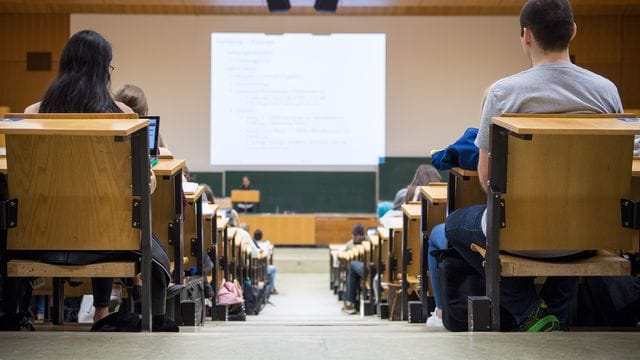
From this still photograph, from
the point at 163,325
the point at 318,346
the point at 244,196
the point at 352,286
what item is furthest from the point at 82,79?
the point at 244,196

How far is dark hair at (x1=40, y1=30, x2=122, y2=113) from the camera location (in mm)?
3283

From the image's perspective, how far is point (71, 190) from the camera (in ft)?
9.61

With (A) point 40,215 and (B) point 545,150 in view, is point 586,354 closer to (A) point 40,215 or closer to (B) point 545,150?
(B) point 545,150

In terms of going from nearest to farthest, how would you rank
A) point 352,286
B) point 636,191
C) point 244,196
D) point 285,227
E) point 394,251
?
point 636,191, point 394,251, point 352,286, point 285,227, point 244,196

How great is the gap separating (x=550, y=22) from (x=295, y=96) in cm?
1121

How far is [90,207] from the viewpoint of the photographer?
2938mm

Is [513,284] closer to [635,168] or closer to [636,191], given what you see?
[635,168]

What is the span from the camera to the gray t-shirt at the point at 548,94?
2918 mm

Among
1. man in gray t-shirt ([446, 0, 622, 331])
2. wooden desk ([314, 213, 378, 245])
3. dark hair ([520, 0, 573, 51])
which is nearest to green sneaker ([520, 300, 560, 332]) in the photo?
man in gray t-shirt ([446, 0, 622, 331])

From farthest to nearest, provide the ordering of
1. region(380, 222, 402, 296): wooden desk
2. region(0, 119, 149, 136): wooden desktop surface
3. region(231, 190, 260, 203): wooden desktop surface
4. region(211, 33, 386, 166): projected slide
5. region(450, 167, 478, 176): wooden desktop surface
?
region(231, 190, 260, 203): wooden desktop surface → region(211, 33, 386, 166): projected slide → region(380, 222, 402, 296): wooden desk → region(450, 167, 478, 176): wooden desktop surface → region(0, 119, 149, 136): wooden desktop surface

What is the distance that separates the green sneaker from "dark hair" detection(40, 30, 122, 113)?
5.78 ft

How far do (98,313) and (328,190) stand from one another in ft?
37.3

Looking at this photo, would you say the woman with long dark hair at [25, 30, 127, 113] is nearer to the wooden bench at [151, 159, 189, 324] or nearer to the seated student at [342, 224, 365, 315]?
the wooden bench at [151, 159, 189, 324]

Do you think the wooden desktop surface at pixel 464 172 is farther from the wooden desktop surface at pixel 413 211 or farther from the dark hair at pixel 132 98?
the dark hair at pixel 132 98
